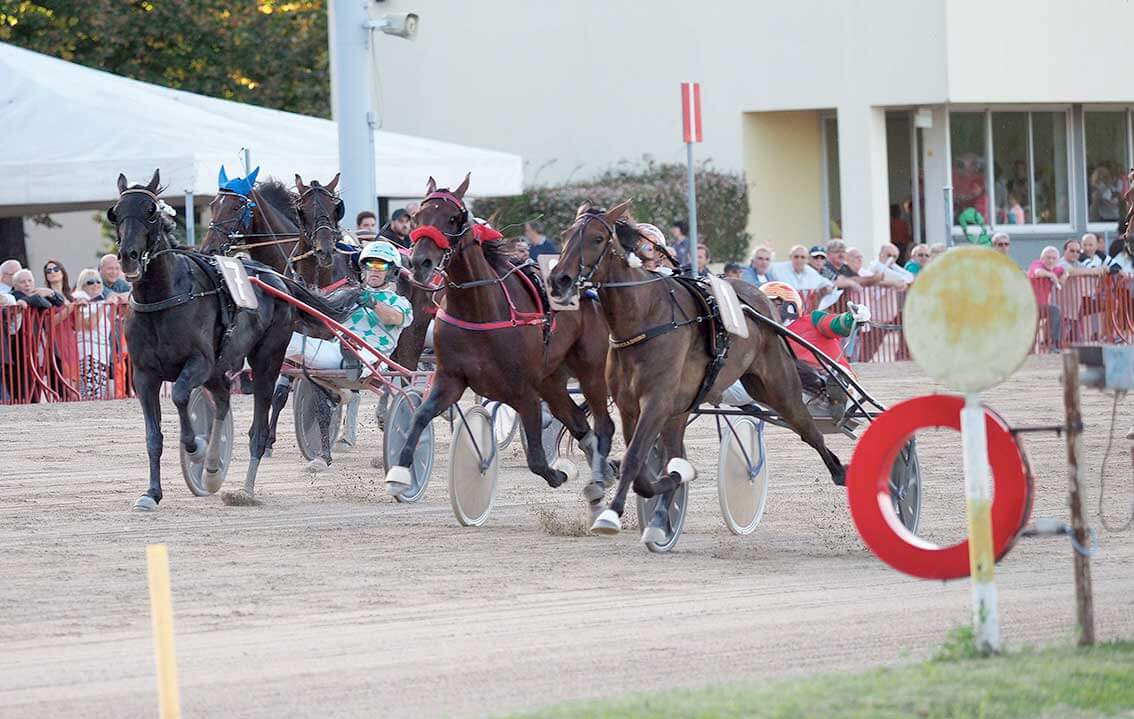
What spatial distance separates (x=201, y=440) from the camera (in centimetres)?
1125

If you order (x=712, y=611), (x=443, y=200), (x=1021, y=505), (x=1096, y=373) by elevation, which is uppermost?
(x=443, y=200)

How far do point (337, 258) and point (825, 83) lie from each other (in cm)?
1432

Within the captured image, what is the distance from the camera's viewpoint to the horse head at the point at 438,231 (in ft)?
31.8

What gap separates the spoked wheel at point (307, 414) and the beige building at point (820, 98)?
1431cm

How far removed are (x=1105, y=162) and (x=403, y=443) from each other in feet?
66.1

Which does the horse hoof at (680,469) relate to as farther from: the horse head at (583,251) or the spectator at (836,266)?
the spectator at (836,266)

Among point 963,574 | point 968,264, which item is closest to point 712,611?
point 963,574

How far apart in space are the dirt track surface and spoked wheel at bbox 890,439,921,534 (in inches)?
8.4

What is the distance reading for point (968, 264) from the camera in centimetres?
584

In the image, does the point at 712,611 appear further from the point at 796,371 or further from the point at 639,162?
the point at 639,162

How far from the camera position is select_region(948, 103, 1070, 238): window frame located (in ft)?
89.4

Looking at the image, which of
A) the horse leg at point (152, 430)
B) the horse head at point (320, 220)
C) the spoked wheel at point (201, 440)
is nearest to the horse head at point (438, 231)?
the horse leg at point (152, 430)

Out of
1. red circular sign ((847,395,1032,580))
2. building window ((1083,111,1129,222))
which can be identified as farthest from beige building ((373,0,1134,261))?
red circular sign ((847,395,1032,580))

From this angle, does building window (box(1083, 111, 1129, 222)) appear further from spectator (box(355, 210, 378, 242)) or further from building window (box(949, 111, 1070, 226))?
spectator (box(355, 210, 378, 242))
